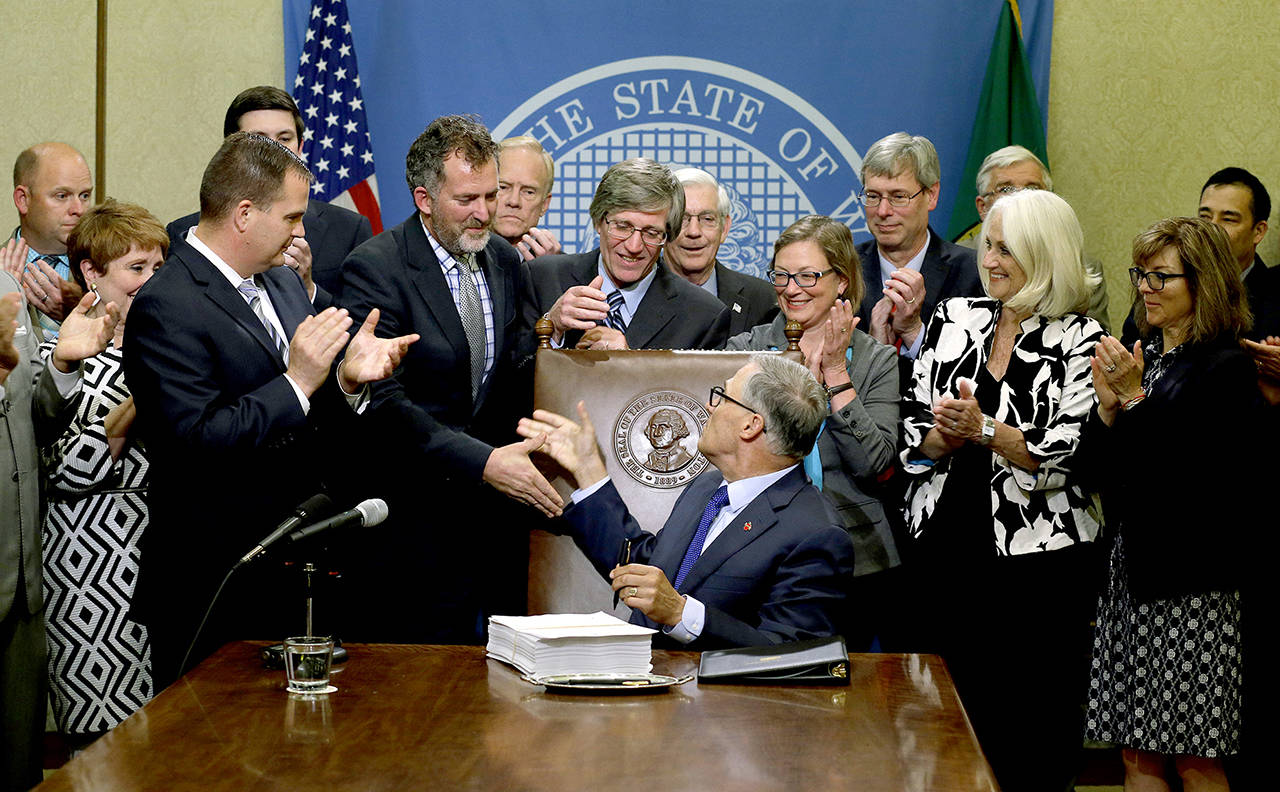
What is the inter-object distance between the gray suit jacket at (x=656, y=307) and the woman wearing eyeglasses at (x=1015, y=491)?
1.91ft

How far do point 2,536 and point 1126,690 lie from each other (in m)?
2.92

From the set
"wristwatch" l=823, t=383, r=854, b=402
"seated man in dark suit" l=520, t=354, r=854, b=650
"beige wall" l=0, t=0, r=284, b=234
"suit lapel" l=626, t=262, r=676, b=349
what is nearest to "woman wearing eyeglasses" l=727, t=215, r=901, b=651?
"wristwatch" l=823, t=383, r=854, b=402

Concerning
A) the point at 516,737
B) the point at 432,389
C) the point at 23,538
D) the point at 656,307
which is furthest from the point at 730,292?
the point at 516,737

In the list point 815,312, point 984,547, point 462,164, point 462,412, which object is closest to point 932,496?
point 984,547

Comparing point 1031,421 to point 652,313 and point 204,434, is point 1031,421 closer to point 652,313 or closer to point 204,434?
point 652,313

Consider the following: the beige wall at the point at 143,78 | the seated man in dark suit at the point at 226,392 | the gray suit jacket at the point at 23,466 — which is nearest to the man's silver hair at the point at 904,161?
the seated man in dark suit at the point at 226,392

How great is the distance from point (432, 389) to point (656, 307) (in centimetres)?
63

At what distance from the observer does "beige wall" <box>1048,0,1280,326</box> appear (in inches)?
210

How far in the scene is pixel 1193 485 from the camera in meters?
3.54

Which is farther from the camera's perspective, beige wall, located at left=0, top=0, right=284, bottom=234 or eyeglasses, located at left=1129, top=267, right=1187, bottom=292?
beige wall, located at left=0, top=0, right=284, bottom=234

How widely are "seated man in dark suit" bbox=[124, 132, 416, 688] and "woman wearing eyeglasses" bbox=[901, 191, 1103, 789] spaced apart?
1.46 meters

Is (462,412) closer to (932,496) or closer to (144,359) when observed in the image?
(144,359)

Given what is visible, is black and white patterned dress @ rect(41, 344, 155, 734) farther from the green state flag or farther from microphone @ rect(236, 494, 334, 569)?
the green state flag

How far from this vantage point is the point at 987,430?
3436 mm
